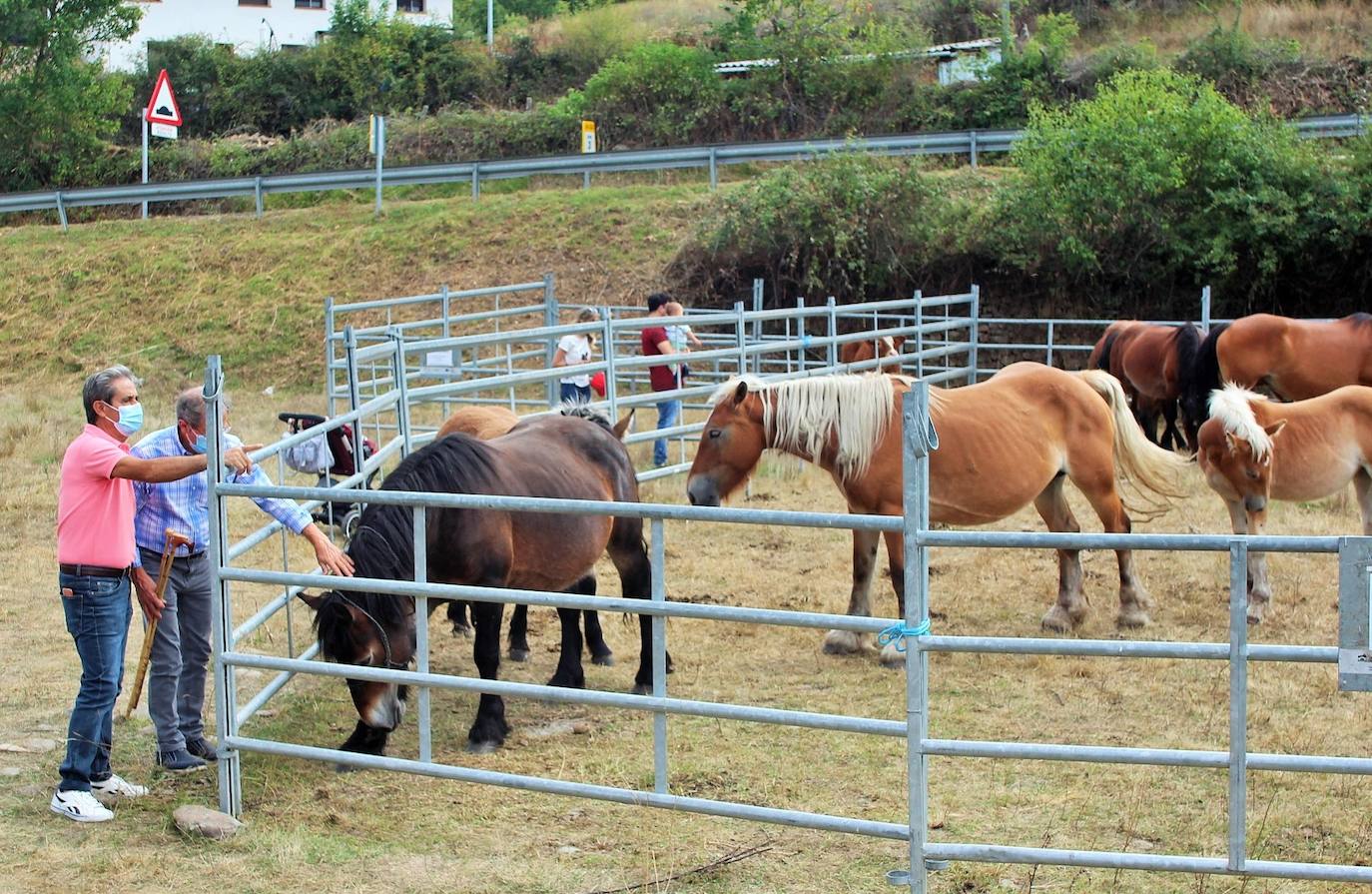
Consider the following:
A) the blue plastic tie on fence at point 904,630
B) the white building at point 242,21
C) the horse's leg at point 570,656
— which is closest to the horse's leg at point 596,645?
the horse's leg at point 570,656

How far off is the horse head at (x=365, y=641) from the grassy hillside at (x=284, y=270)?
534 inches

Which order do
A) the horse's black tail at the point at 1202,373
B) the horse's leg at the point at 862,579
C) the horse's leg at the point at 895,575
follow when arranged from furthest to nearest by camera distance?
the horse's black tail at the point at 1202,373 < the horse's leg at the point at 862,579 < the horse's leg at the point at 895,575

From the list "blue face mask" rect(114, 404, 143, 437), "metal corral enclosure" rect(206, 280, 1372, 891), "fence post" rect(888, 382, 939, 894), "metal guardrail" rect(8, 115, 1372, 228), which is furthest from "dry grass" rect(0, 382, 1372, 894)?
"metal guardrail" rect(8, 115, 1372, 228)

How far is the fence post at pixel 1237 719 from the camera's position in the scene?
362 centimetres

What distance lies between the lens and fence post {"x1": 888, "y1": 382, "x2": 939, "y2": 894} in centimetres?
386

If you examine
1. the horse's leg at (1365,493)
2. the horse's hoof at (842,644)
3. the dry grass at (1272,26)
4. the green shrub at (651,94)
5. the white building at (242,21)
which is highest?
the white building at (242,21)

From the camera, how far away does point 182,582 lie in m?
5.56

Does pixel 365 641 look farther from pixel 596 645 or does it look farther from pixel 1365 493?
pixel 1365 493

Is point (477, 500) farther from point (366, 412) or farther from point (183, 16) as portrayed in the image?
point (183, 16)

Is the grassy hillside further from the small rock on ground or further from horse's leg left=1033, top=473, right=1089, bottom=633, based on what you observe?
the small rock on ground

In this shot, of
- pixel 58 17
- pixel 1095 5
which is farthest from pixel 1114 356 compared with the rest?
pixel 58 17

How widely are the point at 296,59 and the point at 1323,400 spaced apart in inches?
1213

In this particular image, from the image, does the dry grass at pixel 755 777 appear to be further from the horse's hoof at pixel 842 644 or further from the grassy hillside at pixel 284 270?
the grassy hillside at pixel 284 270

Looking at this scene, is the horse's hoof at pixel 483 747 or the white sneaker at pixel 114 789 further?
the horse's hoof at pixel 483 747
